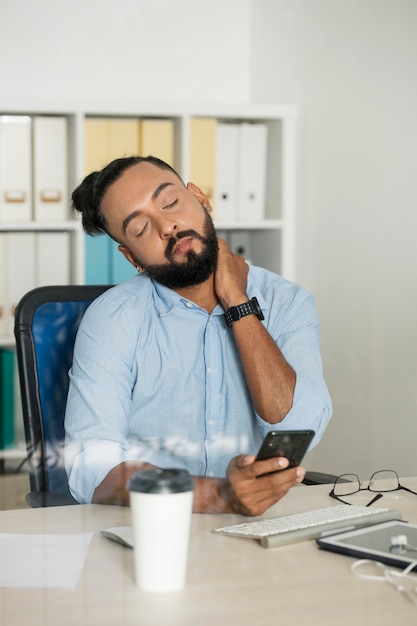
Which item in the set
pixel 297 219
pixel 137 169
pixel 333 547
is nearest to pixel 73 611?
pixel 333 547

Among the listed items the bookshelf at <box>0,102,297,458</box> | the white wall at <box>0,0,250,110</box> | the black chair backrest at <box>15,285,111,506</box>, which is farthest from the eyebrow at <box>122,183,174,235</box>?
the white wall at <box>0,0,250,110</box>

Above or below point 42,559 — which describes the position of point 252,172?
above

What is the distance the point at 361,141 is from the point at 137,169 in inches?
24.4

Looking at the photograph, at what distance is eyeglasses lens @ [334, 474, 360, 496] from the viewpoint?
1.02m

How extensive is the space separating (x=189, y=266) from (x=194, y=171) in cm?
90

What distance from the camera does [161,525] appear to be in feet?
2.11

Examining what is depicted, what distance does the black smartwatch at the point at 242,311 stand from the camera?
1.19 meters

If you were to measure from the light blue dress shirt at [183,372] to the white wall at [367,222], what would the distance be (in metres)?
0.25

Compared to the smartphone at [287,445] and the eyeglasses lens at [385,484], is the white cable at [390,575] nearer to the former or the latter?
the smartphone at [287,445]

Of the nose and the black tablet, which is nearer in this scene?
the black tablet

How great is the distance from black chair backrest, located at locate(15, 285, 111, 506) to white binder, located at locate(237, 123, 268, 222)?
97 cm

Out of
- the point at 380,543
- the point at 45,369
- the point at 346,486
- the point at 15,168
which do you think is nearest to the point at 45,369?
the point at 45,369

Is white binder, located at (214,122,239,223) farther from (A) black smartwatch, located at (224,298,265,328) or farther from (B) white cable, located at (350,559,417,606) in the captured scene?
(B) white cable, located at (350,559,417,606)

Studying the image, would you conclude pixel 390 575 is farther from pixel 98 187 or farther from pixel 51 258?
pixel 51 258
